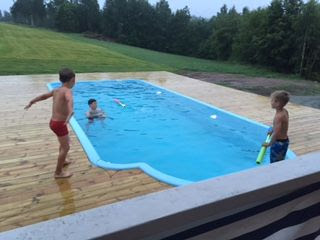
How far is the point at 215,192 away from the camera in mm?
1030

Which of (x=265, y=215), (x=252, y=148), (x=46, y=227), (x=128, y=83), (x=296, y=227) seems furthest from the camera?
(x=128, y=83)

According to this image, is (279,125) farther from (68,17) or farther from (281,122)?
(68,17)

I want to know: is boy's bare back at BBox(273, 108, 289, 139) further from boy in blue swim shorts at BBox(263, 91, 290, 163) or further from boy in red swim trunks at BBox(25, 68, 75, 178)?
boy in red swim trunks at BBox(25, 68, 75, 178)

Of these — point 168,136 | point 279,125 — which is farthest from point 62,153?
point 168,136

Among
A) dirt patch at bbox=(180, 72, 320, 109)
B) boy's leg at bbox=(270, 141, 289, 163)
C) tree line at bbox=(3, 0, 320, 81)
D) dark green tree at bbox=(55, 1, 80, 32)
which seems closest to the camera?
boy's leg at bbox=(270, 141, 289, 163)

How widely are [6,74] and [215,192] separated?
12415mm

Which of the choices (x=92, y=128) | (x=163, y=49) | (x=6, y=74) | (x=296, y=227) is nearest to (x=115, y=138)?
(x=92, y=128)

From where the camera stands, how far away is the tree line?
66.0 ft

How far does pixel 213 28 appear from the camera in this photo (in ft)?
120

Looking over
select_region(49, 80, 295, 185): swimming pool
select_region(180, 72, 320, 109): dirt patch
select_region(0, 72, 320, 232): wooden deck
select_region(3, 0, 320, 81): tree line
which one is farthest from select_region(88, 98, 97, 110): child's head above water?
select_region(3, 0, 320, 81): tree line

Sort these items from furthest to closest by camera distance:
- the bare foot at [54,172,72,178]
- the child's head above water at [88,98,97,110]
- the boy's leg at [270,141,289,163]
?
the child's head above water at [88,98,97,110]
the boy's leg at [270,141,289,163]
the bare foot at [54,172,72,178]

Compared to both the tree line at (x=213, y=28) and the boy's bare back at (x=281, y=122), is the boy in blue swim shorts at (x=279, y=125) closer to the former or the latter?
the boy's bare back at (x=281, y=122)

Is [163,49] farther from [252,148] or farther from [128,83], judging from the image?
[252,148]

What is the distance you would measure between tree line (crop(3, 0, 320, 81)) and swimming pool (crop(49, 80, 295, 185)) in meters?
13.1
